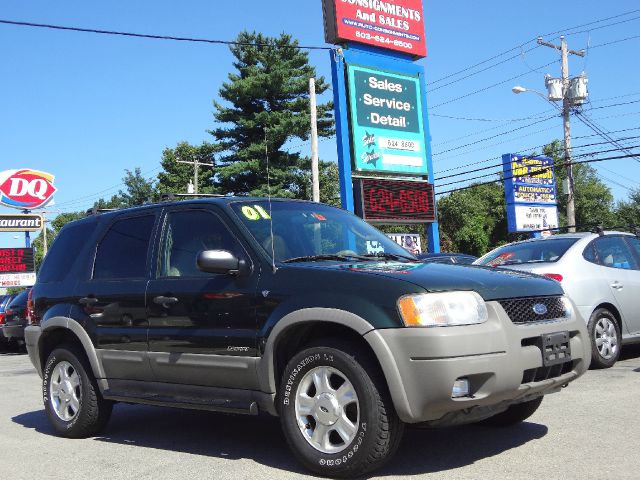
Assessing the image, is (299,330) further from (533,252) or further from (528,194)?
(528,194)

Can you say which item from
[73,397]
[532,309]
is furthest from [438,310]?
[73,397]

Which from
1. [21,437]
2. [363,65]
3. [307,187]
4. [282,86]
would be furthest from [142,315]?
[307,187]

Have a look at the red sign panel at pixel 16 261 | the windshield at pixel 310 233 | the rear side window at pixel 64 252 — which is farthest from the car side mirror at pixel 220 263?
the red sign panel at pixel 16 261

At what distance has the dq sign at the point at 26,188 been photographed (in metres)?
37.5

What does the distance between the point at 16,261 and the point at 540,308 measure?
31.2 m

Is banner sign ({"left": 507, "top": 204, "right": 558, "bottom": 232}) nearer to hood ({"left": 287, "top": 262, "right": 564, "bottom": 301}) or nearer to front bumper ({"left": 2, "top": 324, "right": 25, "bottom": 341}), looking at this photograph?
front bumper ({"left": 2, "top": 324, "right": 25, "bottom": 341})

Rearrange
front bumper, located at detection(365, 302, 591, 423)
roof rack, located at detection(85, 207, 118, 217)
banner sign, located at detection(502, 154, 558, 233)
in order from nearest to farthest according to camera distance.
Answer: front bumper, located at detection(365, 302, 591, 423) → roof rack, located at detection(85, 207, 118, 217) → banner sign, located at detection(502, 154, 558, 233)

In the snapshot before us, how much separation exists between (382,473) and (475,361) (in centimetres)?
95

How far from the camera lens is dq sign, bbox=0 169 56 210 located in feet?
123

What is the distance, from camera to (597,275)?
8414 mm

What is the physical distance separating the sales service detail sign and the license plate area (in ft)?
51.1

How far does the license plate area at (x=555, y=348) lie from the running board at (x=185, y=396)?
6.10 feet

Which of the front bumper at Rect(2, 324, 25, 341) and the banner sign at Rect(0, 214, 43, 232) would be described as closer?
the front bumper at Rect(2, 324, 25, 341)

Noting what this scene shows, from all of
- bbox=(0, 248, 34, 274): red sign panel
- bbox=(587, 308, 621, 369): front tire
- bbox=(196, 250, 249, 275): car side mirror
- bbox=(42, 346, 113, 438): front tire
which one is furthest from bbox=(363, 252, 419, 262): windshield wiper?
bbox=(0, 248, 34, 274): red sign panel
